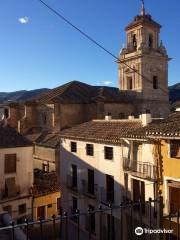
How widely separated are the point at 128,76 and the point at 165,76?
17.0 ft

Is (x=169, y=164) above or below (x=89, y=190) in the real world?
above

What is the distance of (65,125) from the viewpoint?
35.8 metres

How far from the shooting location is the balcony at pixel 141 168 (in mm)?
17303

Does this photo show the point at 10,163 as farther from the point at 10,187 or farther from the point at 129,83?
the point at 129,83

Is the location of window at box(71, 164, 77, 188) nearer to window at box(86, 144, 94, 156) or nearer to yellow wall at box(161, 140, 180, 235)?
window at box(86, 144, 94, 156)

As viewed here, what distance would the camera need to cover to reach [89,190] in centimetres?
2270

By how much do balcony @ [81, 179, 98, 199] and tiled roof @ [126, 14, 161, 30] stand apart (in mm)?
24741

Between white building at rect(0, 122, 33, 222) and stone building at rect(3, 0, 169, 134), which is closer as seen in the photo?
white building at rect(0, 122, 33, 222)

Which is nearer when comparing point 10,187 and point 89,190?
point 89,190

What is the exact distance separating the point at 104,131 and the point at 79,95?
1551 cm

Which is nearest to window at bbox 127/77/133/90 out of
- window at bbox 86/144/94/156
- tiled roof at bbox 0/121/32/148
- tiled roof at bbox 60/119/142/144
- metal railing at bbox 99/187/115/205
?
tiled roof at bbox 60/119/142/144

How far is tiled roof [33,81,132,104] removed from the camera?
118 ft

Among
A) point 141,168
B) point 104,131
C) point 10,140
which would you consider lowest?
point 141,168

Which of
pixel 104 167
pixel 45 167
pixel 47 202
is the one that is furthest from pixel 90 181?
pixel 45 167
